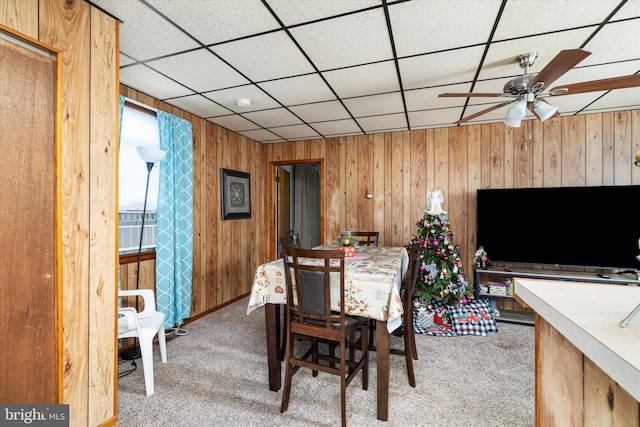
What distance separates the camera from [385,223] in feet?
14.1

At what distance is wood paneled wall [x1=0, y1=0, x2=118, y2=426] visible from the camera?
4.86ft

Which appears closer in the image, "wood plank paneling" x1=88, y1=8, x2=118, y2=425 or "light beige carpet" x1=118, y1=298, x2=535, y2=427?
"wood plank paneling" x1=88, y1=8, x2=118, y2=425

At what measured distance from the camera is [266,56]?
7.10 feet

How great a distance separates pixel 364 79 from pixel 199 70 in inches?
55.1

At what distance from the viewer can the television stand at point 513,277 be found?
310 centimetres

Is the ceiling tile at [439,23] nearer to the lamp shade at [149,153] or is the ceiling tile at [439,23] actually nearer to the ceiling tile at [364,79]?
the ceiling tile at [364,79]

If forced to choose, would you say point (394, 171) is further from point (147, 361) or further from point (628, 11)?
point (147, 361)

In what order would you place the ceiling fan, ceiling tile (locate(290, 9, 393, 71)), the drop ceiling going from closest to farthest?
1. the ceiling fan
2. the drop ceiling
3. ceiling tile (locate(290, 9, 393, 71))

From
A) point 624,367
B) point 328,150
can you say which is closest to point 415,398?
point 624,367

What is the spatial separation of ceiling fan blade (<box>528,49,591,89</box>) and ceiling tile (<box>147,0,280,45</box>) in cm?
158

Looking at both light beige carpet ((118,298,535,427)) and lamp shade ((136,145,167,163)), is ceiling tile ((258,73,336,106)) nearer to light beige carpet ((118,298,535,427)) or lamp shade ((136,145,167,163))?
lamp shade ((136,145,167,163))

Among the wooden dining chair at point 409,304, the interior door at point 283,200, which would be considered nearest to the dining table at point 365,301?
the wooden dining chair at point 409,304

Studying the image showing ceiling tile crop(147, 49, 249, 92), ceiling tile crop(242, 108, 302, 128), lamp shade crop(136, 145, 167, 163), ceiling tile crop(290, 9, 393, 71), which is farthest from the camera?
ceiling tile crop(242, 108, 302, 128)

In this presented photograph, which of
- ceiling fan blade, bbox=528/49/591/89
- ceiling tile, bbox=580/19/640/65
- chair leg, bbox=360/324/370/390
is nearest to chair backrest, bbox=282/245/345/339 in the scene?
chair leg, bbox=360/324/370/390
